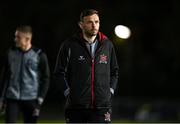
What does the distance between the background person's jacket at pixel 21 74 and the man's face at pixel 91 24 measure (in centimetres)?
296

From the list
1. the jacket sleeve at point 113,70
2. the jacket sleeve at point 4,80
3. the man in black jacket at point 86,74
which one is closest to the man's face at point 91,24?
the man in black jacket at point 86,74

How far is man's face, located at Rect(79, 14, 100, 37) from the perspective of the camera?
8742mm

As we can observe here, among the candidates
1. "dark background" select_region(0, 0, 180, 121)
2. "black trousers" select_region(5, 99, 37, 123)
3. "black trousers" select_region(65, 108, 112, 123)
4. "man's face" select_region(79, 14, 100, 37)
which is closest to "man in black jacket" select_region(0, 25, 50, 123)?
"black trousers" select_region(5, 99, 37, 123)

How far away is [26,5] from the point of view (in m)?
33.2

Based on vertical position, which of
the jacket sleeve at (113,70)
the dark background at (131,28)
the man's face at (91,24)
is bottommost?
the dark background at (131,28)

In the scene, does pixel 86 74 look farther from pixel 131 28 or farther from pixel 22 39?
pixel 131 28

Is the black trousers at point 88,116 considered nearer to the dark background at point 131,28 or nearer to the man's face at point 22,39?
the man's face at point 22,39

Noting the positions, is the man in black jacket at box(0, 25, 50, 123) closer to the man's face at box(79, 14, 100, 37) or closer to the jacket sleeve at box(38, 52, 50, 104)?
the jacket sleeve at box(38, 52, 50, 104)

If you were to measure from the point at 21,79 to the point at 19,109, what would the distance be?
0.49 m

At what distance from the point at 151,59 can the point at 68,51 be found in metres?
24.3

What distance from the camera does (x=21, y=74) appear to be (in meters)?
11.6

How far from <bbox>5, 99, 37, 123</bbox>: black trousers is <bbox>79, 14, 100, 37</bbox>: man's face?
3119 millimetres

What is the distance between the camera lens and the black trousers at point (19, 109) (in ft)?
37.8

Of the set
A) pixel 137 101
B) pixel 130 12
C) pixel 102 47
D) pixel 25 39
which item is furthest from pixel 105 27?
pixel 102 47
